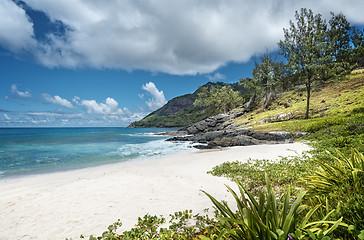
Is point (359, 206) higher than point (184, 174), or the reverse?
point (359, 206)

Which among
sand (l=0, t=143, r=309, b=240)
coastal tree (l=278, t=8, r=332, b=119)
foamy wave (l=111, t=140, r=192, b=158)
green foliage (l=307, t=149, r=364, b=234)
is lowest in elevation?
foamy wave (l=111, t=140, r=192, b=158)

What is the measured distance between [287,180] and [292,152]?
7014 millimetres

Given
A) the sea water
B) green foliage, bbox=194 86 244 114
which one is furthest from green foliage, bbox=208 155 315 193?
green foliage, bbox=194 86 244 114

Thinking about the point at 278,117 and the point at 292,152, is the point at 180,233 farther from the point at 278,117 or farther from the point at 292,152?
the point at 278,117

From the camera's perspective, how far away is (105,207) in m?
6.25

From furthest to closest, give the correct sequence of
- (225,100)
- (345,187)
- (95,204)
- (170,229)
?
(225,100)
(95,204)
(170,229)
(345,187)

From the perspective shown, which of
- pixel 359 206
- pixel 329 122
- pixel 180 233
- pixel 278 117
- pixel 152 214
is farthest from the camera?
pixel 278 117

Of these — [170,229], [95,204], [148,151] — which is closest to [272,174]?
[170,229]

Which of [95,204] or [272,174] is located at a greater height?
[95,204]

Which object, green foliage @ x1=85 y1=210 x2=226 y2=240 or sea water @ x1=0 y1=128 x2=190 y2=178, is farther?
sea water @ x1=0 y1=128 x2=190 y2=178

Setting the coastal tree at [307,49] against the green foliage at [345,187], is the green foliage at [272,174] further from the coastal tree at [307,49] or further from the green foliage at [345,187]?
the coastal tree at [307,49]

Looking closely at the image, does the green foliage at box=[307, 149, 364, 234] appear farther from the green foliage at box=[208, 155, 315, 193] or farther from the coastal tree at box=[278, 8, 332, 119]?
the coastal tree at box=[278, 8, 332, 119]

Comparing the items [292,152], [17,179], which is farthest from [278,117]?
[17,179]

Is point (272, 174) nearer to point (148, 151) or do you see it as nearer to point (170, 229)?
point (170, 229)
